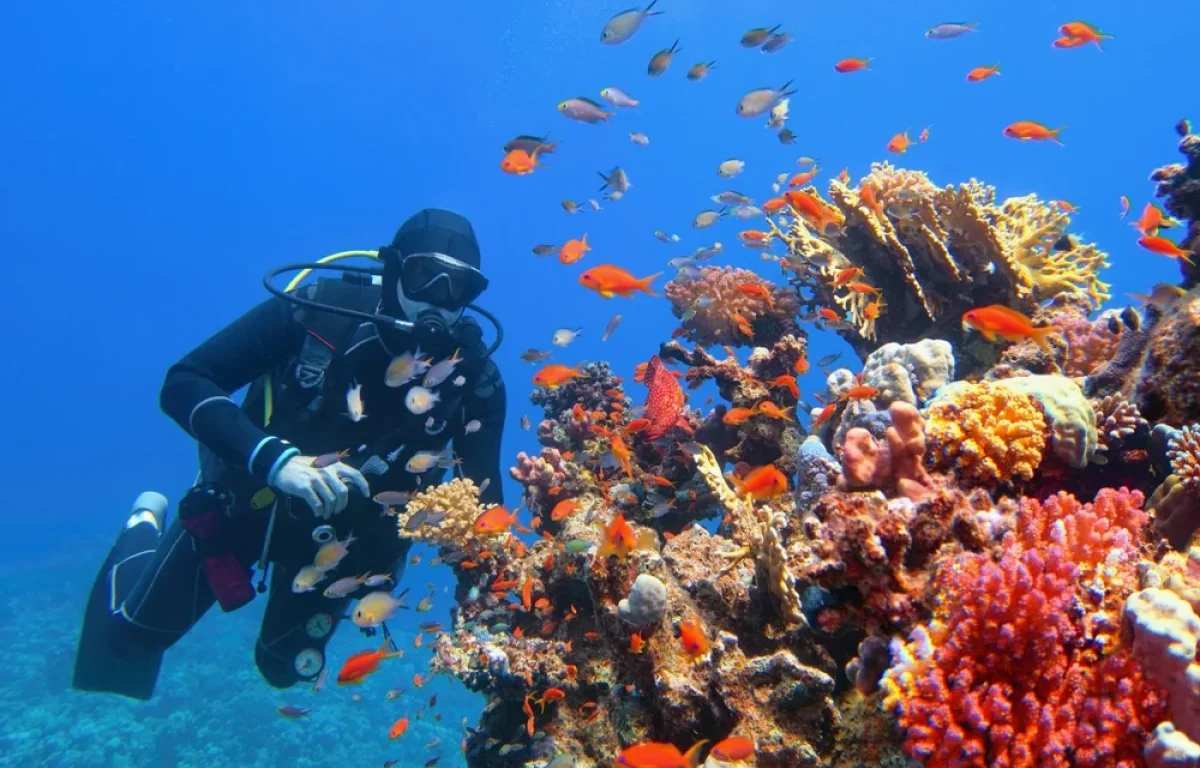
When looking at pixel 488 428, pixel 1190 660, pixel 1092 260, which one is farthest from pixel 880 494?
pixel 1092 260

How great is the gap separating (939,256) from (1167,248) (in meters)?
1.74

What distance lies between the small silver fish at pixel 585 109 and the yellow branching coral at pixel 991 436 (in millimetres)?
4987

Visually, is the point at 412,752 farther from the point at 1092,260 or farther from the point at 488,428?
the point at 1092,260

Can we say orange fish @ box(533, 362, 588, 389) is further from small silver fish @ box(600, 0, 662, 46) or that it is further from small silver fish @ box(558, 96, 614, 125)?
small silver fish @ box(600, 0, 662, 46)

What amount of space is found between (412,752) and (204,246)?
536ft

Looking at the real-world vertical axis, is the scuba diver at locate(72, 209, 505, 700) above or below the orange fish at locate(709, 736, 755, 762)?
above

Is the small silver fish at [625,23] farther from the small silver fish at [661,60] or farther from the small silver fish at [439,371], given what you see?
the small silver fish at [439,371]

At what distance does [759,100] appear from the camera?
7.49 meters

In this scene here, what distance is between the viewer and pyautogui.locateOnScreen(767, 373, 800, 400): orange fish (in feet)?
19.2

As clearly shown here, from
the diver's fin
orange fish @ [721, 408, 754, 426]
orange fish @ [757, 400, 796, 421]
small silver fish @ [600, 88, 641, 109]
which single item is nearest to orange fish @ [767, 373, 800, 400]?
orange fish @ [757, 400, 796, 421]

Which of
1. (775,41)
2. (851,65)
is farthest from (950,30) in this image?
(775,41)

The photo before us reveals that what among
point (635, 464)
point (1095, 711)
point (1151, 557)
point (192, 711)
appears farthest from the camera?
point (192, 711)

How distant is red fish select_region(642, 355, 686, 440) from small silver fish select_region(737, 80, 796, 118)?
3620mm

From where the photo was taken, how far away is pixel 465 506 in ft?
19.1
